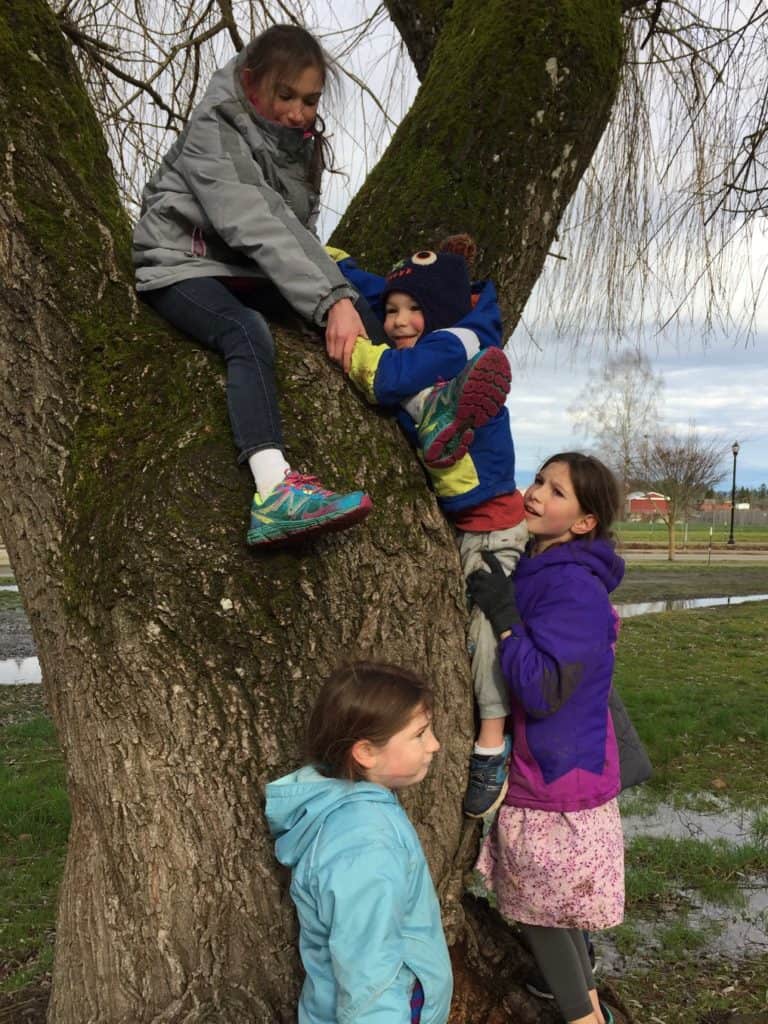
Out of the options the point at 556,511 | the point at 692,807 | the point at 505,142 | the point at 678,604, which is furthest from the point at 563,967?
the point at 678,604

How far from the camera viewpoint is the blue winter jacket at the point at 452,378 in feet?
7.26

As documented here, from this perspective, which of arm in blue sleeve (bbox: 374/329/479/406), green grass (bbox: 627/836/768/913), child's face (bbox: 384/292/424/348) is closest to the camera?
arm in blue sleeve (bbox: 374/329/479/406)

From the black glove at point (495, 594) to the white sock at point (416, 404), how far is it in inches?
16.0

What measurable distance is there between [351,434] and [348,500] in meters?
0.37

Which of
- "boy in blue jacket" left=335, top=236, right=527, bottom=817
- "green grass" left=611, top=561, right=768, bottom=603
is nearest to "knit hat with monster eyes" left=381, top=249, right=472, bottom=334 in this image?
"boy in blue jacket" left=335, top=236, right=527, bottom=817

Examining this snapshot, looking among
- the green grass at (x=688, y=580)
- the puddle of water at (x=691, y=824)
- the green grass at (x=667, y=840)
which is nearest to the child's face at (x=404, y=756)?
the green grass at (x=667, y=840)

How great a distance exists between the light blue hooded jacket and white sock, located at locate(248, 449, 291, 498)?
0.62 metres

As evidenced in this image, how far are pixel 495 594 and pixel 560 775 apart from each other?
0.50 metres

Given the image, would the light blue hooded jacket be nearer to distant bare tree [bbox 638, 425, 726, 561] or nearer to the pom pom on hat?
the pom pom on hat

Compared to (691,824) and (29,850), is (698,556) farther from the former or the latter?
(29,850)

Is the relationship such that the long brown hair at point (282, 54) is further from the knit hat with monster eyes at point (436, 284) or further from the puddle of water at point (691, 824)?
the puddle of water at point (691, 824)

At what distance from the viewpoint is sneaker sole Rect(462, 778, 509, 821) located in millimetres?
2348

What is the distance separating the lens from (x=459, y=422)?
2.13 meters

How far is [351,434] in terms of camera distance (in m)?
2.22
